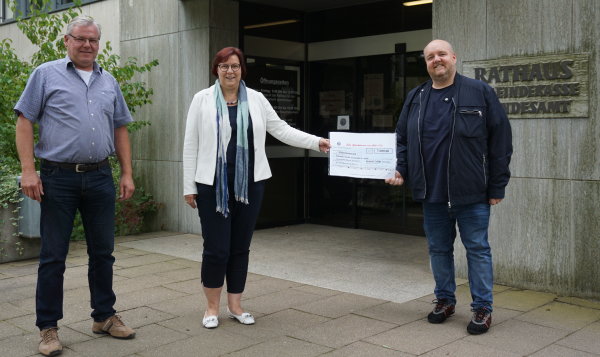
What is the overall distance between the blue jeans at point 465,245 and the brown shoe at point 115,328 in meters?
2.21

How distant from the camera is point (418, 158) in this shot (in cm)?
483

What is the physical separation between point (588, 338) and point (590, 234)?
1211mm

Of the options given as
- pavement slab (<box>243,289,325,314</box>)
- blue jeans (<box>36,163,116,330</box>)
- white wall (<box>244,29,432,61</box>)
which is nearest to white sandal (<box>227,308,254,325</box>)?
pavement slab (<box>243,289,325,314</box>)

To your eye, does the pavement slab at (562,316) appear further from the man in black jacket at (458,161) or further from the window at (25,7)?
the window at (25,7)

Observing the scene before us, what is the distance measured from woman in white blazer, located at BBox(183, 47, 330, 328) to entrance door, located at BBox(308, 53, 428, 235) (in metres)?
4.27

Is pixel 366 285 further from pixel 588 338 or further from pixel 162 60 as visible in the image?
pixel 162 60

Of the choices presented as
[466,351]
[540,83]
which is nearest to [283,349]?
[466,351]

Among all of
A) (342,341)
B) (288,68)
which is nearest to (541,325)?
(342,341)

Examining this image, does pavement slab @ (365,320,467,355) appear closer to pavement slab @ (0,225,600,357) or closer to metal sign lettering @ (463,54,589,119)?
pavement slab @ (0,225,600,357)

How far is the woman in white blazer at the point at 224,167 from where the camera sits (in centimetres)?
471

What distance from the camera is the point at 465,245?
15.9 feet

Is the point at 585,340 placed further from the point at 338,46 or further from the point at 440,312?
the point at 338,46

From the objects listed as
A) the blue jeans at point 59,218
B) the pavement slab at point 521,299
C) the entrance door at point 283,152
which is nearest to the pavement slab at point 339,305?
the pavement slab at point 521,299

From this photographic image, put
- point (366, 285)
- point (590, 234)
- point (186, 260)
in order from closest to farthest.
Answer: point (590, 234) → point (366, 285) → point (186, 260)
